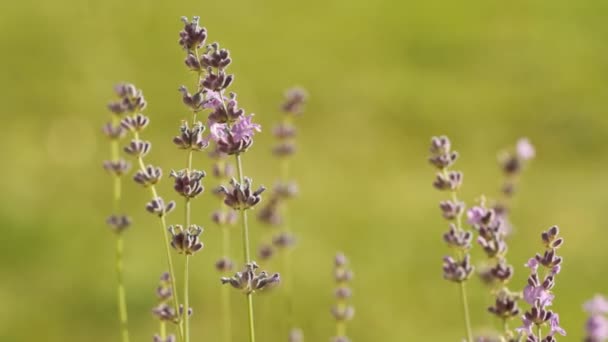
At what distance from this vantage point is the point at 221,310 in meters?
4.44

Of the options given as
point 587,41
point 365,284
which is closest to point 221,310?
point 365,284

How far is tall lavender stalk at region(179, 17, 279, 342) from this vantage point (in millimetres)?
1326

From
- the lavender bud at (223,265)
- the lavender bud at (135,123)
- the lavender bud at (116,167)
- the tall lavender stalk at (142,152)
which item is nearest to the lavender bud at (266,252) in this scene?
the lavender bud at (223,265)

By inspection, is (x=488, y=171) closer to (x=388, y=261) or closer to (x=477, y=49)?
(x=388, y=261)

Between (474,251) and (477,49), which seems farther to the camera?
(477,49)

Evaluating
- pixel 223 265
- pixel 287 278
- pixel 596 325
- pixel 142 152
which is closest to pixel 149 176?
pixel 142 152

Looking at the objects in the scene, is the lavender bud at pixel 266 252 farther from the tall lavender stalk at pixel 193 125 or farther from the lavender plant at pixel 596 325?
the lavender plant at pixel 596 325

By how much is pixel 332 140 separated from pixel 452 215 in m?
5.26

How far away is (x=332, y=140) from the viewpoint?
6863 millimetres

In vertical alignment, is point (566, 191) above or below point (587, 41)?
below

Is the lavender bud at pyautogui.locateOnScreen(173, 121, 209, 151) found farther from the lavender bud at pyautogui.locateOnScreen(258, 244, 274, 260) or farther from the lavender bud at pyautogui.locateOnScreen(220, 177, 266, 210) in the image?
the lavender bud at pyautogui.locateOnScreen(258, 244, 274, 260)

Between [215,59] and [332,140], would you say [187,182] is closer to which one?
[215,59]

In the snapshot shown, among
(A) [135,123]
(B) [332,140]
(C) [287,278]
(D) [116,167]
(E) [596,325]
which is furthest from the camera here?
(B) [332,140]

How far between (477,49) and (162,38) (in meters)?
3.07
